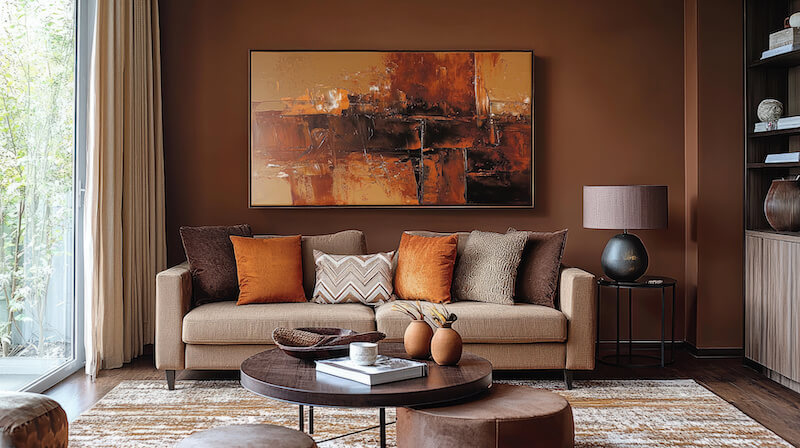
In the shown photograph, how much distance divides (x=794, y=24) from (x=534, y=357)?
253cm

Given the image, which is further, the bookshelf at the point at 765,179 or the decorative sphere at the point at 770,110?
the decorative sphere at the point at 770,110

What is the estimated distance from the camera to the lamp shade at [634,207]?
450 centimetres

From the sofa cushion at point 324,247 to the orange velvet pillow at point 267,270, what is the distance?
0.15 m

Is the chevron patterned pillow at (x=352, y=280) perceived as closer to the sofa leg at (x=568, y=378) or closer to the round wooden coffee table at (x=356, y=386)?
the sofa leg at (x=568, y=378)

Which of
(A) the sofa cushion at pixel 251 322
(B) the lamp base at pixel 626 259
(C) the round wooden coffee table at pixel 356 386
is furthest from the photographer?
(B) the lamp base at pixel 626 259

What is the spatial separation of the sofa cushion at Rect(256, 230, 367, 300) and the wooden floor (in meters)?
0.74

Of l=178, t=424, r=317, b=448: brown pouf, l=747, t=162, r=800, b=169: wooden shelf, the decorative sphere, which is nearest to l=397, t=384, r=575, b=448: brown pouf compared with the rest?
l=178, t=424, r=317, b=448: brown pouf

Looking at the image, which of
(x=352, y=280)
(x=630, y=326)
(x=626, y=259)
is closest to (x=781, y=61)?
(x=626, y=259)

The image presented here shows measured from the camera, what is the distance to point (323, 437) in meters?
3.20

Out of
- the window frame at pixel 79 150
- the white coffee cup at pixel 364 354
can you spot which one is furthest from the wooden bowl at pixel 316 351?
the window frame at pixel 79 150

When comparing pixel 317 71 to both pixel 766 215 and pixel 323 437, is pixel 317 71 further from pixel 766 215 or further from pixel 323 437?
pixel 766 215

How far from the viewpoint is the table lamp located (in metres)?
4.50

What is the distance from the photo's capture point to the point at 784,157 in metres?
4.35

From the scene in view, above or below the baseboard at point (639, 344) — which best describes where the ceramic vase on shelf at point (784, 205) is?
above
